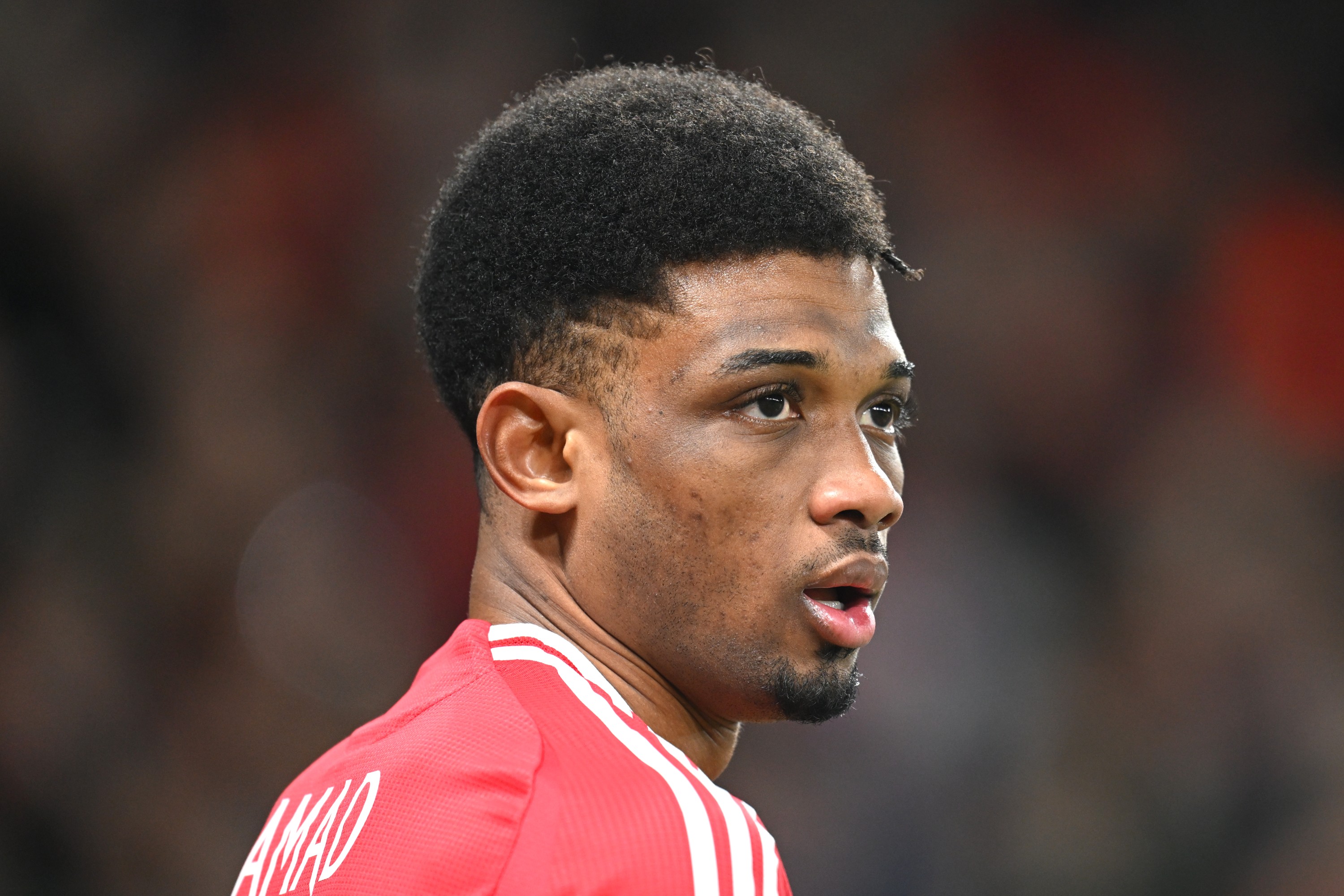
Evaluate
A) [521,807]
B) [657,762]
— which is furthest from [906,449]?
[521,807]

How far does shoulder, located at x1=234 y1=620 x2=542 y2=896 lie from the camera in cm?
137

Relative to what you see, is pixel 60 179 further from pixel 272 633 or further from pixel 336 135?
pixel 272 633

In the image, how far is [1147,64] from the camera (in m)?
6.08

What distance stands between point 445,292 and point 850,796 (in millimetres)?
3625

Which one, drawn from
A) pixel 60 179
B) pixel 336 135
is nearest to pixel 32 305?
pixel 60 179

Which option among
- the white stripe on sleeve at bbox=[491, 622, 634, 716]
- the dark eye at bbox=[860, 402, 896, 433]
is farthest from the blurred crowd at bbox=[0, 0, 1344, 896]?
the white stripe on sleeve at bbox=[491, 622, 634, 716]

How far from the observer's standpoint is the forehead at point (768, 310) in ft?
5.66

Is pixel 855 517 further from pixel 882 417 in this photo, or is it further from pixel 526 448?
pixel 526 448

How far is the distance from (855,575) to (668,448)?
32 centimetres

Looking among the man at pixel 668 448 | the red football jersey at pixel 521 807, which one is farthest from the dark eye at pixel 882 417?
the red football jersey at pixel 521 807

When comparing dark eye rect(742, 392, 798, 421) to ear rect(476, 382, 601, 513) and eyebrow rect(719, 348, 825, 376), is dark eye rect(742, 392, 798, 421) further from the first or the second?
ear rect(476, 382, 601, 513)

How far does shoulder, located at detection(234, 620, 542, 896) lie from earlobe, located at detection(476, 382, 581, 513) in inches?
8.4

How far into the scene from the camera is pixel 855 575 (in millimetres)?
1778

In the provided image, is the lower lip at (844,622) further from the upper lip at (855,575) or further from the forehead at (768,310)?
the forehead at (768,310)
